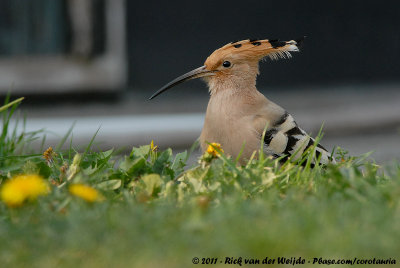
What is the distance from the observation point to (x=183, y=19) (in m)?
5.82

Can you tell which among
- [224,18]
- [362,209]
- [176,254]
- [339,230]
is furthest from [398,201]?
[224,18]

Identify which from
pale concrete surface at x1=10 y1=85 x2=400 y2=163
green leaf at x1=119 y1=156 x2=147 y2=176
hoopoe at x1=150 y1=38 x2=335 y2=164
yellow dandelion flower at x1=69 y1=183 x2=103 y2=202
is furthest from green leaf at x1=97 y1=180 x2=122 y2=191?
pale concrete surface at x1=10 y1=85 x2=400 y2=163

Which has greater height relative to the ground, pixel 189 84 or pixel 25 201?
pixel 25 201

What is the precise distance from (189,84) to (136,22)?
2.14 feet

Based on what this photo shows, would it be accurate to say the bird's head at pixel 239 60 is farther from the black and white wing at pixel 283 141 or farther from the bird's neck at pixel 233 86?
the black and white wing at pixel 283 141

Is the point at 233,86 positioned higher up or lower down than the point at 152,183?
higher up

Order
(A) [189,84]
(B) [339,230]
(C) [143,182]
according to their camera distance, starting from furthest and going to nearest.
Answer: (A) [189,84]
(C) [143,182]
(B) [339,230]

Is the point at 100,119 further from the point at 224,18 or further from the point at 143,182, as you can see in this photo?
the point at 143,182

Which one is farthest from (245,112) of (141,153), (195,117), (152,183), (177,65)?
(177,65)

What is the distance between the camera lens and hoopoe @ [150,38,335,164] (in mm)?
3230

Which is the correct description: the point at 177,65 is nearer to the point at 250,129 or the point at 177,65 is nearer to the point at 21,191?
the point at 250,129

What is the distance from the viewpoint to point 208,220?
7.00ft

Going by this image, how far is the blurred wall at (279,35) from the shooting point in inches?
228

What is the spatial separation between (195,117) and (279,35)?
0.99 m
